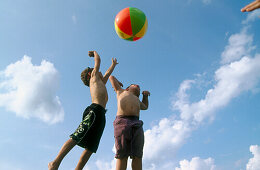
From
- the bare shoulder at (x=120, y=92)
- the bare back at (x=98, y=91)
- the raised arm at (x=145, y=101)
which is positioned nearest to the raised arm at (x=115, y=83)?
the bare shoulder at (x=120, y=92)

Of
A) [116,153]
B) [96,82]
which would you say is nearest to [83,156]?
[116,153]

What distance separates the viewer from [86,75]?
5.07 m

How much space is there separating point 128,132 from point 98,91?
3.56ft

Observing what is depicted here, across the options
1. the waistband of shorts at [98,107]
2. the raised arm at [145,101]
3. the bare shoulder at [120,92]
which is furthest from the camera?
the raised arm at [145,101]

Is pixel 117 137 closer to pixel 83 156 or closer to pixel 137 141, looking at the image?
pixel 137 141

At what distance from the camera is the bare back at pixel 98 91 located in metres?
4.41

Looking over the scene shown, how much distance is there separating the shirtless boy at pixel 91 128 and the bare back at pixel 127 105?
33 cm

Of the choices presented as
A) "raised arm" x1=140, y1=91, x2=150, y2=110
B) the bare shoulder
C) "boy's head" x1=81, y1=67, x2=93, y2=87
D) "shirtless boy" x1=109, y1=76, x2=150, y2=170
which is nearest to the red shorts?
"shirtless boy" x1=109, y1=76, x2=150, y2=170

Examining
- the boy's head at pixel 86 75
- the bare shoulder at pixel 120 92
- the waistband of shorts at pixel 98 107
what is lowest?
the waistband of shorts at pixel 98 107

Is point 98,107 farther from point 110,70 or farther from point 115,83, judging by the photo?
point 110,70

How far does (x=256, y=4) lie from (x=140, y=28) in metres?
3.20

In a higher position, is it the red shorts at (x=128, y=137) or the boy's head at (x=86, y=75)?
the boy's head at (x=86, y=75)

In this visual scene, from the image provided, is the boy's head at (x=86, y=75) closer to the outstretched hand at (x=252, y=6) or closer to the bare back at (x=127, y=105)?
the bare back at (x=127, y=105)

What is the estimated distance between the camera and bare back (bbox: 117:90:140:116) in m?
4.46
